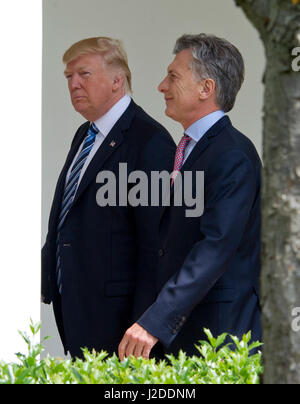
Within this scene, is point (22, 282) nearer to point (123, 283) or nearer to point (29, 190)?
point (29, 190)

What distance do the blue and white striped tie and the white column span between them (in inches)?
25.9

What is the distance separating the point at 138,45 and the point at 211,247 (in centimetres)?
320

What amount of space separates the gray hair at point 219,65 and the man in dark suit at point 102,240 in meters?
0.48

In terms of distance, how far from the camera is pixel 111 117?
5.11 m

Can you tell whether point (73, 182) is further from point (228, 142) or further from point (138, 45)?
point (138, 45)

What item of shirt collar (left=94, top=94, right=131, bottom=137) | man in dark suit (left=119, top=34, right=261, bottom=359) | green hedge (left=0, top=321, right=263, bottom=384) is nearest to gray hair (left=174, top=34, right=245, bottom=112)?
man in dark suit (left=119, top=34, right=261, bottom=359)


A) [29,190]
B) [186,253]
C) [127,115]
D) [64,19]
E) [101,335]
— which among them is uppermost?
[64,19]

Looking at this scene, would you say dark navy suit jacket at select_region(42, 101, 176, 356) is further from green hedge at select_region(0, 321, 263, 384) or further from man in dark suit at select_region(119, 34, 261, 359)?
green hedge at select_region(0, 321, 263, 384)

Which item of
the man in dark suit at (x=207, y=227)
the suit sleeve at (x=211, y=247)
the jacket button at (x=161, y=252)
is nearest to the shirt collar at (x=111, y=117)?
the man in dark suit at (x=207, y=227)
